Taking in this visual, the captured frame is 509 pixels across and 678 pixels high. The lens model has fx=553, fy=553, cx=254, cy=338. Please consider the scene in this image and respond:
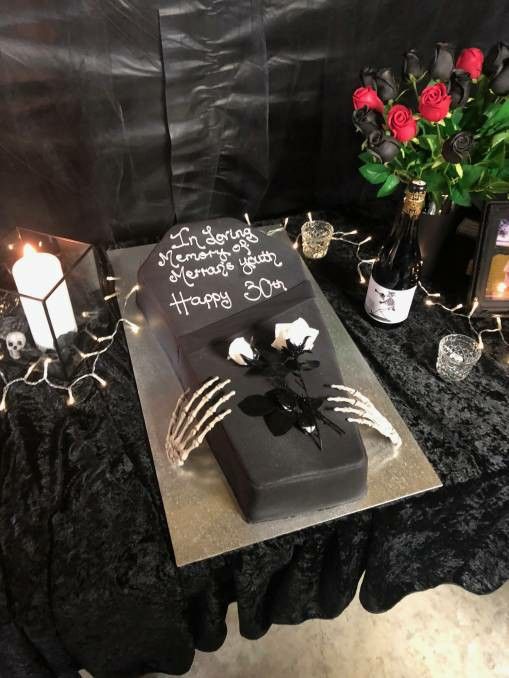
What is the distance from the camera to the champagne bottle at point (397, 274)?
983 mm

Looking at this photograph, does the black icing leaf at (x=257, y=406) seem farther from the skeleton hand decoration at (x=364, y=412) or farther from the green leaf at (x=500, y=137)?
the green leaf at (x=500, y=137)

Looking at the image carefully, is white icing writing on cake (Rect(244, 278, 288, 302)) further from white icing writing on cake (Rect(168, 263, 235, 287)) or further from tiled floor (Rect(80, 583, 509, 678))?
tiled floor (Rect(80, 583, 509, 678))

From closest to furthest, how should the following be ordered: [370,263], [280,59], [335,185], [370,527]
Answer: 1. [370,527]
2. [280,59]
3. [370,263]
4. [335,185]

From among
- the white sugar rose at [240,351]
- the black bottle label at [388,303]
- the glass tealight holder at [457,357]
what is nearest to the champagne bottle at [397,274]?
the black bottle label at [388,303]

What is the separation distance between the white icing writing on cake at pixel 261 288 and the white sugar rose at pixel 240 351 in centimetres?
14

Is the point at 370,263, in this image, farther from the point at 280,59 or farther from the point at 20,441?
the point at 20,441

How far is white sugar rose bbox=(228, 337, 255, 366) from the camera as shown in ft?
2.74

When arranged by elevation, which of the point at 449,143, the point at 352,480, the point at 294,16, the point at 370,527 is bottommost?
the point at 370,527

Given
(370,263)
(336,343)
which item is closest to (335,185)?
(370,263)

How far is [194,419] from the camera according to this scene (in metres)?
0.82

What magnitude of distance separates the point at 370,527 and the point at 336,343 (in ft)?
1.10

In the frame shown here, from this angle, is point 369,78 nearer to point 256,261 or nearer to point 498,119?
point 498,119

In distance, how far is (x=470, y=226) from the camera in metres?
1.13

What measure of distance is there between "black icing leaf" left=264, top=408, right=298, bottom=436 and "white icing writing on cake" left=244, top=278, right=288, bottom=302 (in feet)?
0.82
